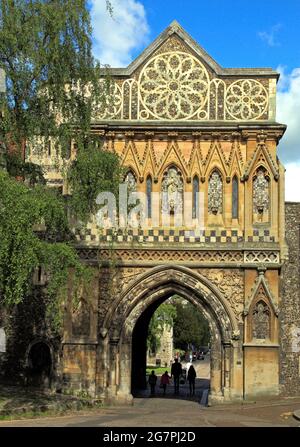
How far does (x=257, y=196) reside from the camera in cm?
2591

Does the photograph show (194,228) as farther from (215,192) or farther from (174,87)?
(174,87)

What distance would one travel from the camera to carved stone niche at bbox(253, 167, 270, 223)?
25844 mm

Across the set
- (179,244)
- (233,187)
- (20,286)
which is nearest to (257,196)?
(233,187)

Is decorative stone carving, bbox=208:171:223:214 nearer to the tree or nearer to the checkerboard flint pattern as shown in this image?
the checkerboard flint pattern

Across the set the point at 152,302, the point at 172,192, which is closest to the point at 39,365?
the point at 152,302

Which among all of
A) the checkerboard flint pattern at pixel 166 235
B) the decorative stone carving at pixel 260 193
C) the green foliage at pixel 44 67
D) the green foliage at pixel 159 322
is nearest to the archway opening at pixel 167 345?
the green foliage at pixel 159 322

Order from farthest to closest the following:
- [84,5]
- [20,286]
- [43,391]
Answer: [43,391]
[84,5]
[20,286]

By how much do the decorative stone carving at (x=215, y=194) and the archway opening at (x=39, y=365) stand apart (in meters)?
6.84

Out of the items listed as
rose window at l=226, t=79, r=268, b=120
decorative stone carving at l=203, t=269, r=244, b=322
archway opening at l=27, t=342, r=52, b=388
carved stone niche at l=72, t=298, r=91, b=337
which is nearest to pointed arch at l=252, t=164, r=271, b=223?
decorative stone carving at l=203, t=269, r=244, b=322

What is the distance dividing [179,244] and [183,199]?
147cm

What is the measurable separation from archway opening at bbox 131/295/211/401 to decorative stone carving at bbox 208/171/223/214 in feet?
10.3

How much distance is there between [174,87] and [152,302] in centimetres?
688

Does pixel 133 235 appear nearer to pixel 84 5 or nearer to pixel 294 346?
pixel 294 346

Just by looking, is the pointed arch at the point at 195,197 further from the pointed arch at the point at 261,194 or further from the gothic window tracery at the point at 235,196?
the pointed arch at the point at 261,194
